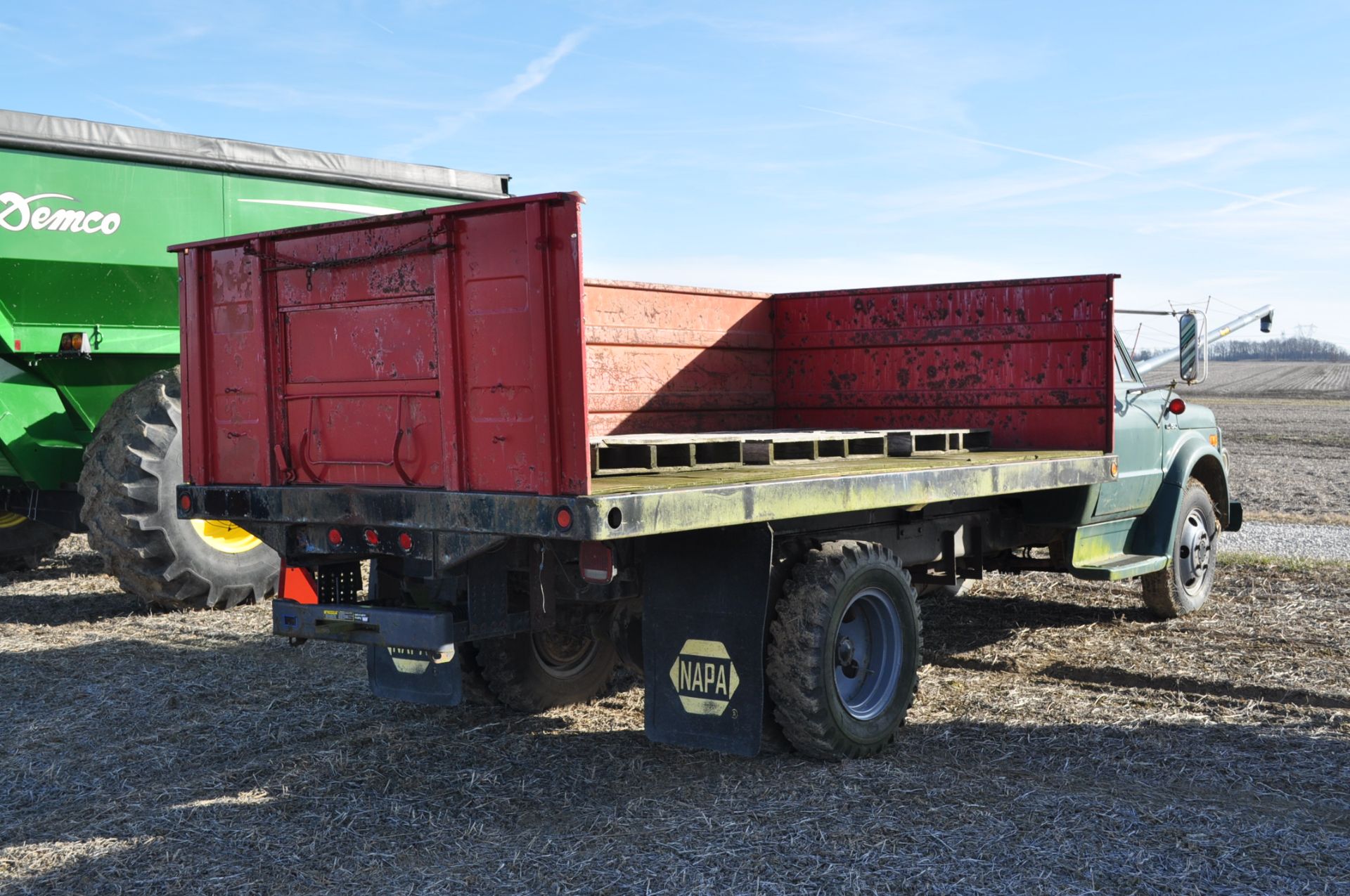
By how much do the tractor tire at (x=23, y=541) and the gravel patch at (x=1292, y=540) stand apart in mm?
10057

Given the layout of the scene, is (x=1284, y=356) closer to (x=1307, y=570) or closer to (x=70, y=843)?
(x=1307, y=570)

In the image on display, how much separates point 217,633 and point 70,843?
370 cm

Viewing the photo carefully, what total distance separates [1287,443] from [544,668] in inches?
1039

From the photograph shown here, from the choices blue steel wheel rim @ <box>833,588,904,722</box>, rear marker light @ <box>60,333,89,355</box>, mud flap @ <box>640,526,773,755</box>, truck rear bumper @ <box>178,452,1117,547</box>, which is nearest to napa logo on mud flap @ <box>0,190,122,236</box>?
rear marker light @ <box>60,333,89,355</box>

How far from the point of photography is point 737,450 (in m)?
5.42

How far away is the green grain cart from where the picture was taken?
806 cm

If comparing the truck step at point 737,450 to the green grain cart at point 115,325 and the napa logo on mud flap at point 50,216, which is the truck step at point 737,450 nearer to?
the green grain cart at point 115,325

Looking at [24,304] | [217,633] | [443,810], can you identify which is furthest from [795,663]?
[24,304]

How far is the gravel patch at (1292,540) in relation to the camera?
11039 mm

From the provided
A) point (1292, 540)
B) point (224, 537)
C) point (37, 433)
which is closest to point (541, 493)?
point (224, 537)

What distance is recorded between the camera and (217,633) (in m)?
7.95

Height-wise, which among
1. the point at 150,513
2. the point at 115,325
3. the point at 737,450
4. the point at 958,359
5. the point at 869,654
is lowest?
the point at 869,654

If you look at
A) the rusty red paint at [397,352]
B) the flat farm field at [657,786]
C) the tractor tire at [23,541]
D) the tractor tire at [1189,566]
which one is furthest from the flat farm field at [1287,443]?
the tractor tire at [23,541]

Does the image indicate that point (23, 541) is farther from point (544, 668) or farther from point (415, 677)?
point (415, 677)
